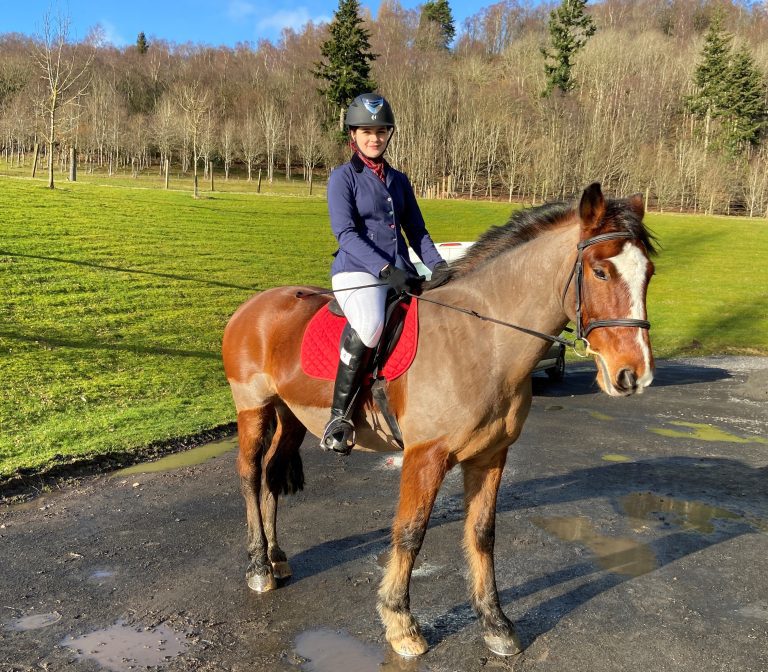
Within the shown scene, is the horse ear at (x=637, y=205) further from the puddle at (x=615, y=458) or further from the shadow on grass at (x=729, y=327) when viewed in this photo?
the shadow on grass at (x=729, y=327)

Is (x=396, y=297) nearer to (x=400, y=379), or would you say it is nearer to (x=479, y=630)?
(x=400, y=379)

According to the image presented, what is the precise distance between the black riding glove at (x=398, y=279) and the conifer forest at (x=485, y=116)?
42700mm

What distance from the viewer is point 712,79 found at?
70.4 meters


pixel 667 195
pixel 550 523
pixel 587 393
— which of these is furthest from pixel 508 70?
pixel 550 523

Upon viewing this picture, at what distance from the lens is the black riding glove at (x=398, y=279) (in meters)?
3.73

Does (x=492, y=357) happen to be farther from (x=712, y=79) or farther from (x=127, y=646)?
(x=712, y=79)

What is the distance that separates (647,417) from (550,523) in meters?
4.84

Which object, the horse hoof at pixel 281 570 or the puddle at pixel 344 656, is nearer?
the puddle at pixel 344 656

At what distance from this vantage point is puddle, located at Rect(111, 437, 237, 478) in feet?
22.2

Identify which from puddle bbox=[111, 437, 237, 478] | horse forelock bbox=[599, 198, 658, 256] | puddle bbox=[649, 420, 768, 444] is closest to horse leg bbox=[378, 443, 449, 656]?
horse forelock bbox=[599, 198, 658, 256]

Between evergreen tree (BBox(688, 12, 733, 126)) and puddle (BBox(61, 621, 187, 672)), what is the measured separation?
251ft

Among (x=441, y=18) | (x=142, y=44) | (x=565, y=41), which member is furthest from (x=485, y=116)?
(x=142, y=44)

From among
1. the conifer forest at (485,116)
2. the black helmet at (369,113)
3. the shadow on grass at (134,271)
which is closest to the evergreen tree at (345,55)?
the conifer forest at (485,116)

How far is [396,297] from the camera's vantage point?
12.7 feet
